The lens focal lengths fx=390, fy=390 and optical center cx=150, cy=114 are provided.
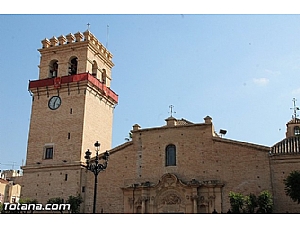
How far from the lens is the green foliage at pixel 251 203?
2330 centimetres

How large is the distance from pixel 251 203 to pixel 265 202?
820mm

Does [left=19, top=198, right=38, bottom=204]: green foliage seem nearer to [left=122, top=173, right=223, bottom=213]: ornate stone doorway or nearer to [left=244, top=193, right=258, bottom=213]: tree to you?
[left=122, top=173, right=223, bottom=213]: ornate stone doorway

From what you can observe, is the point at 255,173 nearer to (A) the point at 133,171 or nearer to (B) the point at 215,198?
(B) the point at 215,198

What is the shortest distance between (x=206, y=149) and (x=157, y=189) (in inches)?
175

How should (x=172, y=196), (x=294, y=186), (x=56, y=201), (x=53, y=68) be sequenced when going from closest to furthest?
(x=294, y=186) → (x=172, y=196) → (x=56, y=201) → (x=53, y=68)

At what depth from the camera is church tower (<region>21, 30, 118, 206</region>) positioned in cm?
3017

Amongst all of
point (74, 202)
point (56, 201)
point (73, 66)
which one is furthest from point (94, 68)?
point (74, 202)

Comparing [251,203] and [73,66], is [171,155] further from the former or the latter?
[73,66]

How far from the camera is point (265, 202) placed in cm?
2330

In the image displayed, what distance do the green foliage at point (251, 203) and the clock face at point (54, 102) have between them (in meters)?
16.4

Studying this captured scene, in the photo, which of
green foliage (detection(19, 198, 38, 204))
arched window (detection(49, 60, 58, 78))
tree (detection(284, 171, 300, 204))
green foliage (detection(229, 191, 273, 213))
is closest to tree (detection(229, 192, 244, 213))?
green foliage (detection(229, 191, 273, 213))

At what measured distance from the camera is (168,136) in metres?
28.9

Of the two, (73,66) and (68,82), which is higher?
(73,66)

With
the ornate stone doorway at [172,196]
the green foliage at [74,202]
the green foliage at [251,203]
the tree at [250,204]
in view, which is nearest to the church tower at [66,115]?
the green foliage at [74,202]
